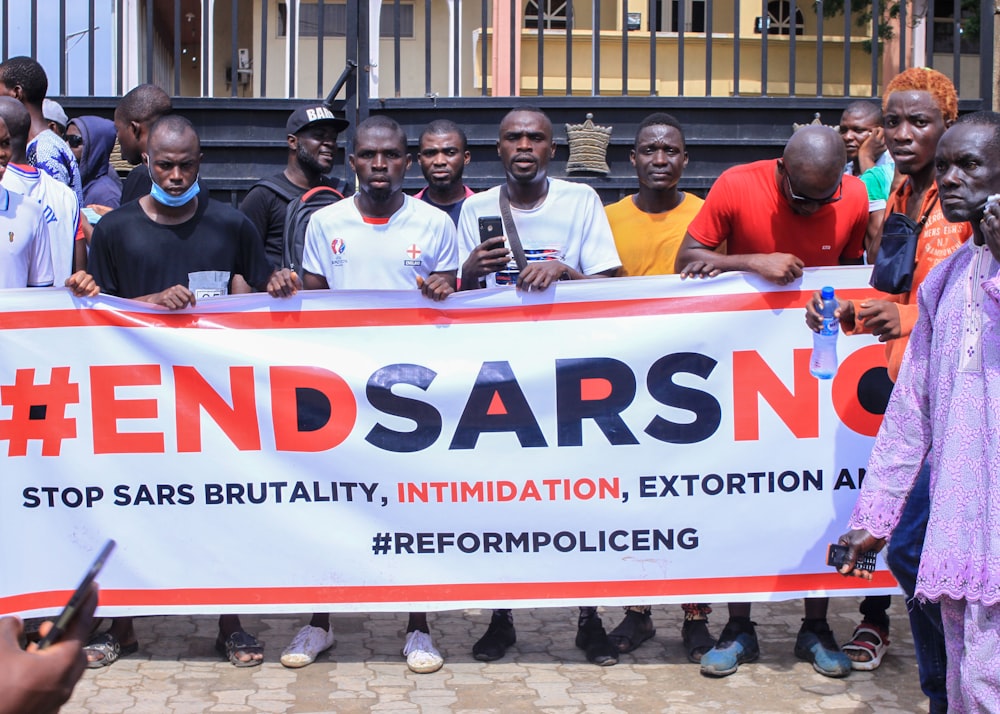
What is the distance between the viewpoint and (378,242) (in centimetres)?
541

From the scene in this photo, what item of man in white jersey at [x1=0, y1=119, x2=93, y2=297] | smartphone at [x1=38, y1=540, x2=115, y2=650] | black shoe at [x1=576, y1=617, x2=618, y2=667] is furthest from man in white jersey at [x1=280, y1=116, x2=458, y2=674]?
smartphone at [x1=38, y1=540, x2=115, y2=650]

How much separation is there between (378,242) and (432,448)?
94 centimetres

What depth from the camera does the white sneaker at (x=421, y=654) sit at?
5.04 metres

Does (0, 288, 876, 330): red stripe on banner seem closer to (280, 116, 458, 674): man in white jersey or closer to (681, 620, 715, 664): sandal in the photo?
(280, 116, 458, 674): man in white jersey

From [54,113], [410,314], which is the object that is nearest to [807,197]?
[410,314]

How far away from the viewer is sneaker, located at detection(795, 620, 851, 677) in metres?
4.96

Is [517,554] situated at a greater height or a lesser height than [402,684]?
greater

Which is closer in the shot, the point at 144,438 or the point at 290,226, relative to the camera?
the point at 144,438

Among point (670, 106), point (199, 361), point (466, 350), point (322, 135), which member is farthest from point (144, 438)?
point (670, 106)

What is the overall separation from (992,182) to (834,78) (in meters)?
13.7

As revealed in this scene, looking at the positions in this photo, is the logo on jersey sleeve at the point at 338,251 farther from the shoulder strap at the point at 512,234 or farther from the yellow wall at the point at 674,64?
the yellow wall at the point at 674,64

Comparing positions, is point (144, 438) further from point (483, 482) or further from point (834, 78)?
point (834, 78)

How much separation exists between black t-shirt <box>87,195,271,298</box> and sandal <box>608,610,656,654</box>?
Answer: 2.21m

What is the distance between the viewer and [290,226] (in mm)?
6059
